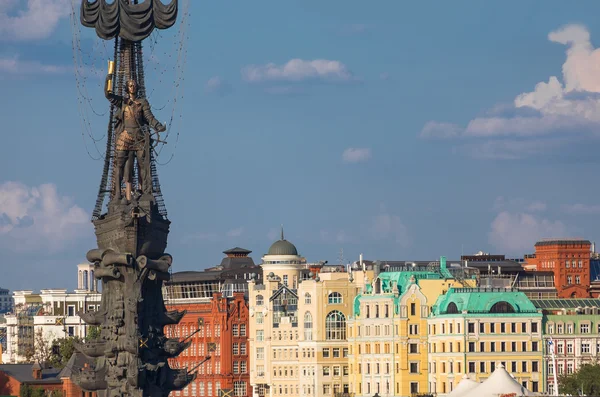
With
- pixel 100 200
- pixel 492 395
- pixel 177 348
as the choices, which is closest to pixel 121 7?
pixel 100 200

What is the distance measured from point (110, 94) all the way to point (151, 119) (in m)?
4.07

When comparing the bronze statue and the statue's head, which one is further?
the statue's head

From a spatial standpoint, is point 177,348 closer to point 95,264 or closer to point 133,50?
point 95,264

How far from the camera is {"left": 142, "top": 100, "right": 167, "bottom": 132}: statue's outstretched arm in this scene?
173 meters

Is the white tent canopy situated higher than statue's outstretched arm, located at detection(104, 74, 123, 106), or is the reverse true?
statue's outstretched arm, located at detection(104, 74, 123, 106)

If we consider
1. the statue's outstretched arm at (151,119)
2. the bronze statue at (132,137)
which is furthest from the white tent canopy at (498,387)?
the statue's outstretched arm at (151,119)

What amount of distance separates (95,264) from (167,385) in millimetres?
11742

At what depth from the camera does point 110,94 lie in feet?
569

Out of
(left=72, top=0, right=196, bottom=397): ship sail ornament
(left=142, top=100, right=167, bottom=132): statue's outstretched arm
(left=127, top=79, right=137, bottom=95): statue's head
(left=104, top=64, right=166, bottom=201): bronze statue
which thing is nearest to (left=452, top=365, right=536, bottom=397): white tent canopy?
(left=72, top=0, right=196, bottom=397): ship sail ornament

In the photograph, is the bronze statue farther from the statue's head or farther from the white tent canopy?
the white tent canopy

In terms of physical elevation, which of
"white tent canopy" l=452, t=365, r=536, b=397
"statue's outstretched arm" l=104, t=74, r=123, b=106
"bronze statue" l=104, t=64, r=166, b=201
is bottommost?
"white tent canopy" l=452, t=365, r=536, b=397

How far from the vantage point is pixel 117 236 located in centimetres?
16962

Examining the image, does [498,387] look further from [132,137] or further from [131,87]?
[131,87]

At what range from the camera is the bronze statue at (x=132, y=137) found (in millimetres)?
173000
